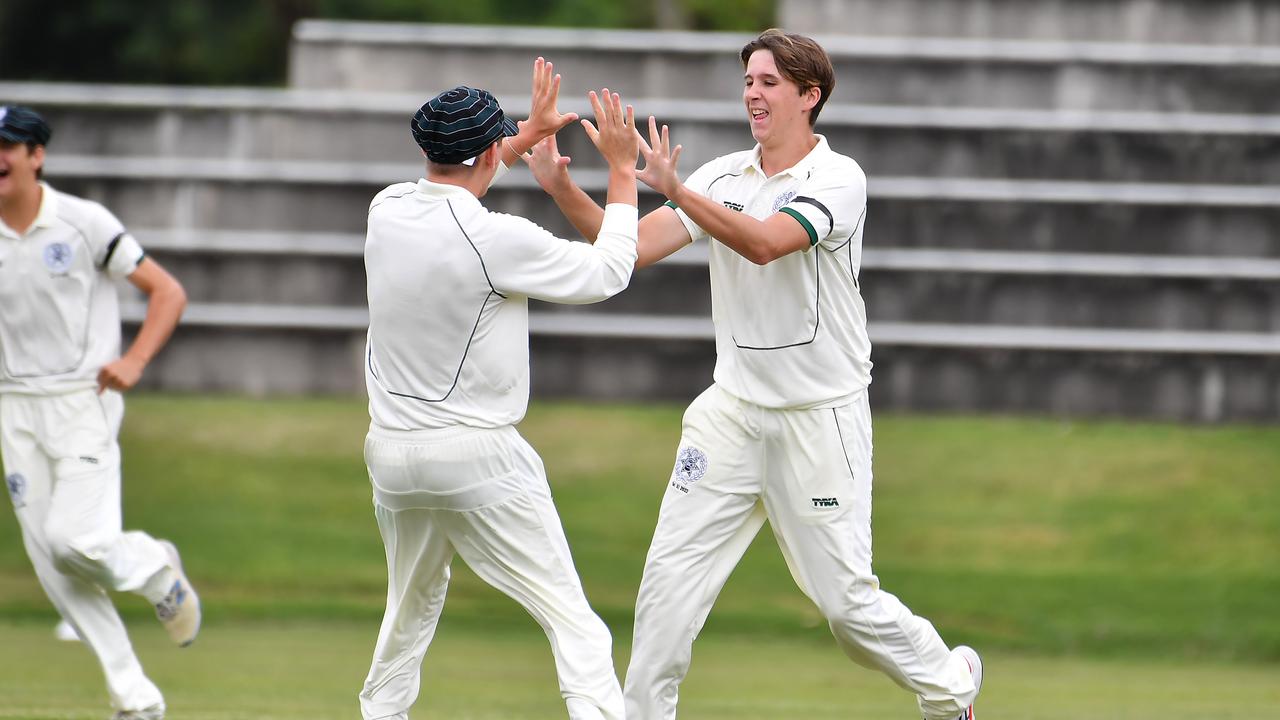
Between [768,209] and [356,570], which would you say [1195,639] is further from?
[768,209]

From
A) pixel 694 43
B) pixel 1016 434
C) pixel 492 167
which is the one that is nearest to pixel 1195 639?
pixel 1016 434

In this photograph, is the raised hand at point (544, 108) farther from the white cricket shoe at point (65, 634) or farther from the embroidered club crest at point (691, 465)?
the white cricket shoe at point (65, 634)

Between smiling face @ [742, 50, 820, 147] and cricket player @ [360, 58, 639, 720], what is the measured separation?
629 millimetres

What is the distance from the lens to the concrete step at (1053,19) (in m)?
17.7

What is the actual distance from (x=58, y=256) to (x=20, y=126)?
0.54 meters

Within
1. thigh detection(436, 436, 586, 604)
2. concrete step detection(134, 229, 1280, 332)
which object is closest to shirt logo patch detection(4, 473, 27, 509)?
thigh detection(436, 436, 586, 604)

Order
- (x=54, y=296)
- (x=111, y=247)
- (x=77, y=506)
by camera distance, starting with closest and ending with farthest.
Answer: (x=77, y=506), (x=54, y=296), (x=111, y=247)

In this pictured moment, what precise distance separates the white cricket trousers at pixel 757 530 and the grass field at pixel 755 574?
6.51ft

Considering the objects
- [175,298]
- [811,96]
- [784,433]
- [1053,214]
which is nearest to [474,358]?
[784,433]

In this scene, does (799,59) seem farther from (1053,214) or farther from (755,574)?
(1053,214)

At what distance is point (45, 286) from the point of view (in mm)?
7055

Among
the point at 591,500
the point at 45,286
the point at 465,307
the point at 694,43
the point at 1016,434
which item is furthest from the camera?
the point at 694,43

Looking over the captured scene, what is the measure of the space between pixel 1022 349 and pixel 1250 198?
101 inches

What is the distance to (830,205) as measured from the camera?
5863mm
